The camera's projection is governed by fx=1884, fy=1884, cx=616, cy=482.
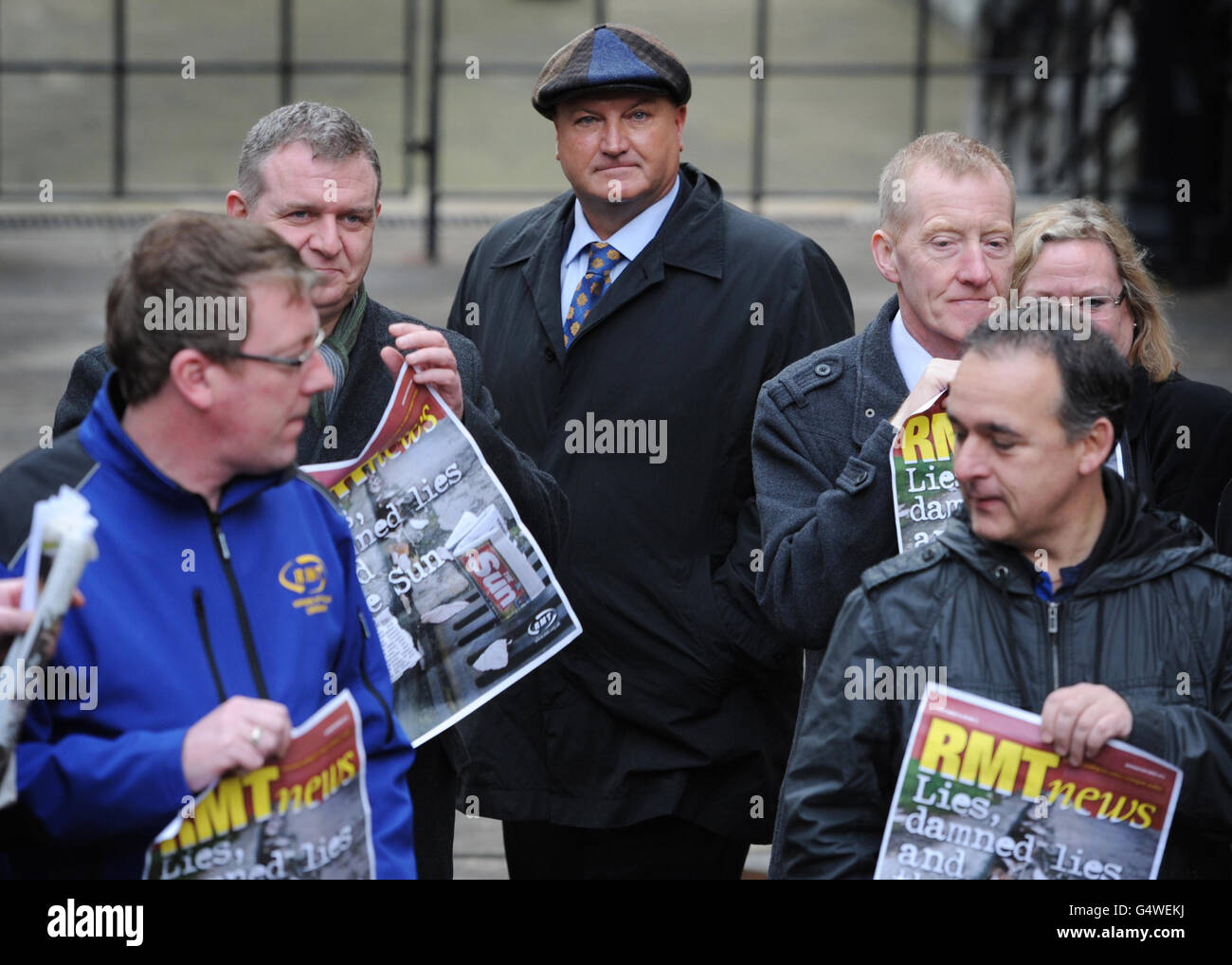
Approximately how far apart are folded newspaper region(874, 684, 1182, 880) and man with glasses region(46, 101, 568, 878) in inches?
44.7

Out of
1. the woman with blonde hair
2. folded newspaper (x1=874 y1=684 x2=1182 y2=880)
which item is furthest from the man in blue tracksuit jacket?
the woman with blonde hair

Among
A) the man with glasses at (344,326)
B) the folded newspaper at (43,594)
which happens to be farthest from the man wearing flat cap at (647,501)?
the folded newspaper at (43,594)

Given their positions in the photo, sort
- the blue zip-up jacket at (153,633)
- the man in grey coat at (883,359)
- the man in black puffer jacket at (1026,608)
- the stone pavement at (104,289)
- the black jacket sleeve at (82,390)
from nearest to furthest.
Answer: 1. the blue zip-up jacket at (153,633)
2. the man in black puffer jacket at (1026,608)
3. the black jacket sleeve at (82,390)
4. the man in grey coat at (883,359)
5. the stone pavement at (104,289)

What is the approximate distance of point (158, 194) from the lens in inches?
580

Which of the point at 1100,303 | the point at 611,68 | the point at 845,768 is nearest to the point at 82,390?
the point at 611,68

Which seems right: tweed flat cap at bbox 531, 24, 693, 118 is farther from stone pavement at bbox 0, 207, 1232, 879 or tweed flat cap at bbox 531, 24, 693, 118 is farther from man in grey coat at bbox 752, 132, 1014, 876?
stone pavement at bbox 0, 207, 1232, 879

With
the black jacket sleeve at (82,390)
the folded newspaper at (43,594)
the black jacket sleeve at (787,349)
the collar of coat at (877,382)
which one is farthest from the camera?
the black jacket sleeve at (787,349)

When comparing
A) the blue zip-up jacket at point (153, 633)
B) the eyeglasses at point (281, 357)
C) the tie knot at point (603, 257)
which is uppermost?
the tie knot at point (603, 257)

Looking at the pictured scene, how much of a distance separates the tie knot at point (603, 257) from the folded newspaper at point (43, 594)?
2112 mm

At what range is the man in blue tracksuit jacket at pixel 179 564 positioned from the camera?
2521 mm

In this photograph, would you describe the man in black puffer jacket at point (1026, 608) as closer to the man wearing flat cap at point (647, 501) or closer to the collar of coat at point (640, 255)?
the man wearing flat cap at point (647, 501)

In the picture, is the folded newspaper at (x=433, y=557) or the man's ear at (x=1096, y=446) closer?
the man's ear at (x=1096, y=446)

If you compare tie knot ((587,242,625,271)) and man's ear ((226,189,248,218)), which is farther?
tie knot ((587,242,625,271))

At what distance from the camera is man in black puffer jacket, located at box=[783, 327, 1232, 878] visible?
114 inches
